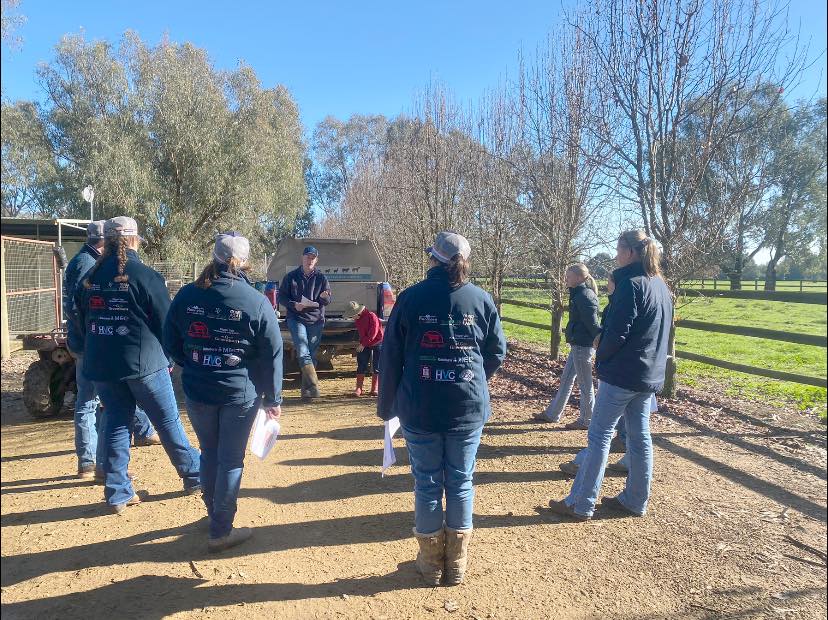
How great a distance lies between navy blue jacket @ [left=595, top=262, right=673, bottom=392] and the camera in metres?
3.72

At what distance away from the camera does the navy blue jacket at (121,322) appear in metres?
3.79

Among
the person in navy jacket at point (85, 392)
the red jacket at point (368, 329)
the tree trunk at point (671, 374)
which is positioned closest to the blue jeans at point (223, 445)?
the person in navy jacket at point (85, 392)

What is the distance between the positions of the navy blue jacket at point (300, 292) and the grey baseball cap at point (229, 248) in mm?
3573

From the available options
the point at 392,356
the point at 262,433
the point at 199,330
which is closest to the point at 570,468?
the point at 392,356

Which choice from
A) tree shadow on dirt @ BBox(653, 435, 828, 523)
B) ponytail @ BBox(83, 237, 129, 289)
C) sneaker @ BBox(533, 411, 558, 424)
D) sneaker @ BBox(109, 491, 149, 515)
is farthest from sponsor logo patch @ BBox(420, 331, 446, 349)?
sneaker @ BBox(533, 411, 558, 424)

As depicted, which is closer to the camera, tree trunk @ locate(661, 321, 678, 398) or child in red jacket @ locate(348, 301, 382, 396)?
tree trunk @ locate(661, 321, 678, 398)

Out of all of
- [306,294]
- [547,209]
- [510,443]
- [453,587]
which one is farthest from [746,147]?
[453,587]

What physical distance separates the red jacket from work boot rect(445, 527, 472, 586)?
4334mm

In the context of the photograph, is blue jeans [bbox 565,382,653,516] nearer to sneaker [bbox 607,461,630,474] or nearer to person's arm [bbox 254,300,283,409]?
sneaker [bbox 607,461,630,474]

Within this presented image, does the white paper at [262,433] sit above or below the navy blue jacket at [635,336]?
below

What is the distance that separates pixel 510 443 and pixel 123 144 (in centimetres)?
1880

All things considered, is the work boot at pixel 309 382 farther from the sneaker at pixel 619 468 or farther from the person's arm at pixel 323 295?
the sneaker at pixel 619 468

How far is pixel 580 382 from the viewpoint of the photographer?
19.0 ft

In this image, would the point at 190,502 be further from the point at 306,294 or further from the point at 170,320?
the point at 306,294
